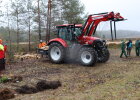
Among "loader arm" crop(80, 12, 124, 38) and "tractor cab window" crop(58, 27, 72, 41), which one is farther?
"tractor cab window" crop(58, 27, 72, 41)

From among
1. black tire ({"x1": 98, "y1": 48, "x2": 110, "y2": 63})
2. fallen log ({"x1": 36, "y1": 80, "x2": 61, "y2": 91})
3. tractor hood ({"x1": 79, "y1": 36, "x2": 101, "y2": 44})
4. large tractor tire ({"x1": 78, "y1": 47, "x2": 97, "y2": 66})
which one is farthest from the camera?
black tire ({"x1": 98, "y1": 48, "x2": 110, "y2": 63})

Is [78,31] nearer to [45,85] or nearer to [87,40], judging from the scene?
[87,40]

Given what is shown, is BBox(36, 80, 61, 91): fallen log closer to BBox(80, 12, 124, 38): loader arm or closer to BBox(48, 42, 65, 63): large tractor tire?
BBox(48, 42, 65, 63): large tractor tire

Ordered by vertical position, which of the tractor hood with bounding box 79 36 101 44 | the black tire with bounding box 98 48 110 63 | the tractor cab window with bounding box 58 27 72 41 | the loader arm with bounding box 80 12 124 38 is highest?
the loader arm with bounding box 80 12 124 38

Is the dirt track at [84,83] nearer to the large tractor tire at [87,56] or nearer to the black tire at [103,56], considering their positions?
the large tractor tire at [87,56]

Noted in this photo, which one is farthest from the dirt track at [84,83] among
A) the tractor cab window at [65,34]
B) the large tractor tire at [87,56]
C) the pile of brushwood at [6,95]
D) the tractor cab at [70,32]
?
A: the tractor cab window at [65,34]

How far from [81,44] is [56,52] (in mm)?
1765

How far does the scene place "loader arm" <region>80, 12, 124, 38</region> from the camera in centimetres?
1231

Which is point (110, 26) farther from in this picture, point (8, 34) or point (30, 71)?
point (8, 34)

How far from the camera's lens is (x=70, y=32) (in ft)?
43.4

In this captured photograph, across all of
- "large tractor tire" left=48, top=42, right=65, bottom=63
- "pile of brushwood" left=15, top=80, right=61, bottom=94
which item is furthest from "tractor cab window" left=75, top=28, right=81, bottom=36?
"pile of brushwood" left=15, top=80, right=61, bottom=94

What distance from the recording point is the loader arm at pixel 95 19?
40.4 ft

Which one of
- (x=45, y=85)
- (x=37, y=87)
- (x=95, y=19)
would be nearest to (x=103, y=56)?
(x=95, y=19)

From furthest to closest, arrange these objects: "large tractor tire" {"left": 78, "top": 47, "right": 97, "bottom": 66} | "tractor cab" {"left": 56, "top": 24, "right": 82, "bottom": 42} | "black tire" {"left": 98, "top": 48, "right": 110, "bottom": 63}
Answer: "black tire" {"left": 98, "top": 48, "right": 110, "bottom": 63} → "tractor cab" {"left": 56, "top": 24, "right": 82, "bottom": 42} → "large tractor tire" {"left": 78, "top": 47, "right": 97, "bottom": 66}
